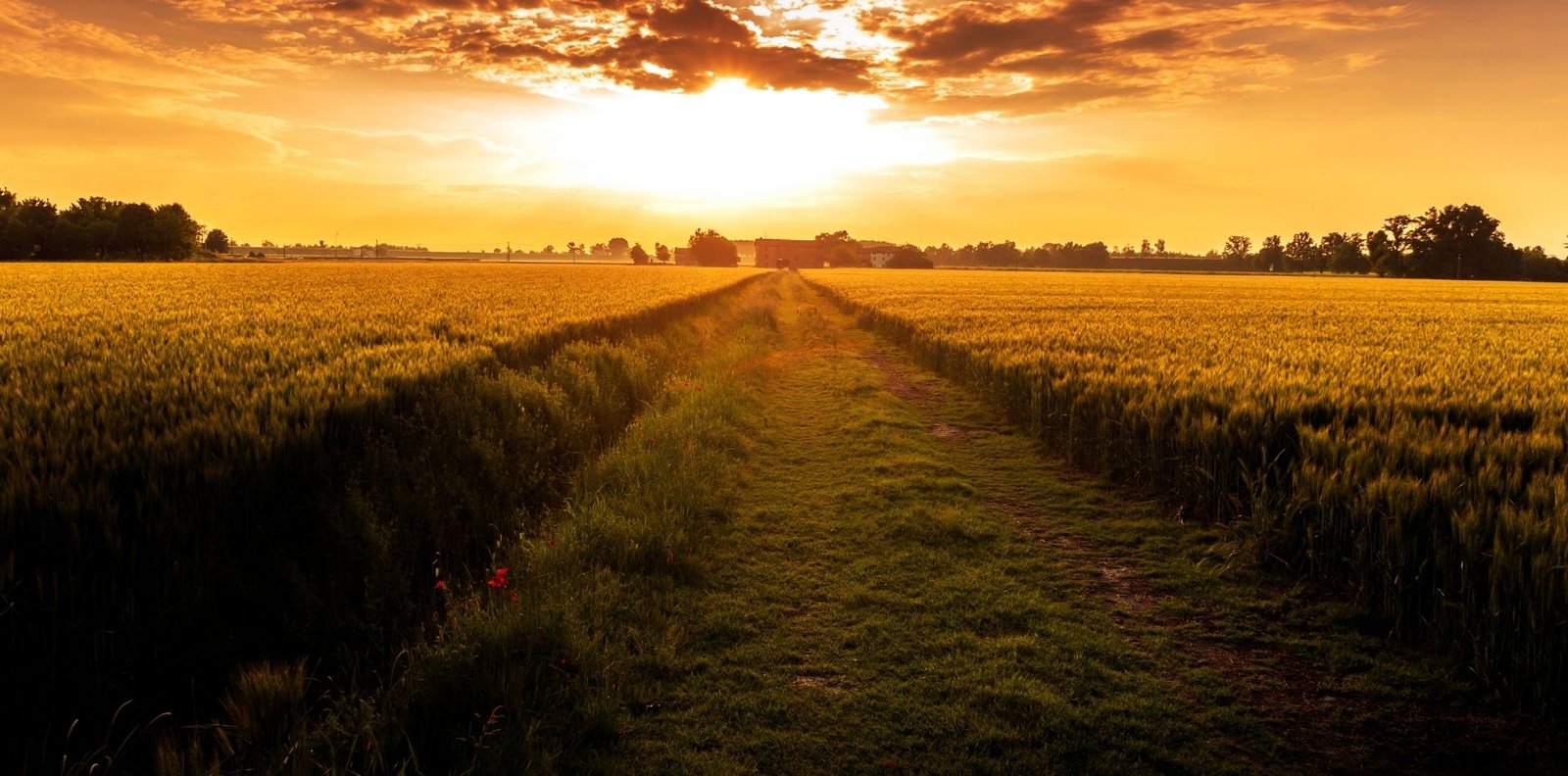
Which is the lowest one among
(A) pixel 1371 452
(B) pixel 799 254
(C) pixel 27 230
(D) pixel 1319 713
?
(D) pixel 1319 713

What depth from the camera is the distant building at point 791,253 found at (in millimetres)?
173625

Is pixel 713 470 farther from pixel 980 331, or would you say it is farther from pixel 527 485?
pixel 980 331

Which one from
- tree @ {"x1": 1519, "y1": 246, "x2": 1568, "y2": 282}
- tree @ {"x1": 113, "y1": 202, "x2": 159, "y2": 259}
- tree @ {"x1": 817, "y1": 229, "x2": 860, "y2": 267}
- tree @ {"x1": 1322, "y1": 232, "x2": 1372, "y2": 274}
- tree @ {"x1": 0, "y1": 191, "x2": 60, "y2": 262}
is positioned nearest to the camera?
tree @ {"x1": 0, "y1": 191, "x2": 60, "y2": 262}

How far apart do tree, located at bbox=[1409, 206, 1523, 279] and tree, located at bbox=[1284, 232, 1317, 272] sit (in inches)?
1622

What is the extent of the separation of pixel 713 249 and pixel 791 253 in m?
22.6

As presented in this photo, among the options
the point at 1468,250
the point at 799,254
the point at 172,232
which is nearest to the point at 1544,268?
the point at 1468,250

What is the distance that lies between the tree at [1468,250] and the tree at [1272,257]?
1833 inches

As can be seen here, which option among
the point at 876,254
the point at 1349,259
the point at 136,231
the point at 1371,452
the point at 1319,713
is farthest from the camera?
the point at 876,254

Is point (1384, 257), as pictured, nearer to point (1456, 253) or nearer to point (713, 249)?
point (1456, 253)

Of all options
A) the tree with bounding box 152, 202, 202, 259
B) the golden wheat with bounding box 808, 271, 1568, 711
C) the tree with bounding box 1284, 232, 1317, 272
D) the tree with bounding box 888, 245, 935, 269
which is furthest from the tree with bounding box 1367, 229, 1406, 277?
the tree with bounding box 152, 202, 202, 259

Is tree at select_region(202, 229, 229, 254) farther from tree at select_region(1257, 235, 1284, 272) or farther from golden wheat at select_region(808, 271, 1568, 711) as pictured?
tree at select_region(1257, 235, 1284, 272)

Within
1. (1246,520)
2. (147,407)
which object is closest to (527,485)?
(147,407)

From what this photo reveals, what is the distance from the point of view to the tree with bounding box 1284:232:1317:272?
504 feet

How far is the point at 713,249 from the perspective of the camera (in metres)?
161
